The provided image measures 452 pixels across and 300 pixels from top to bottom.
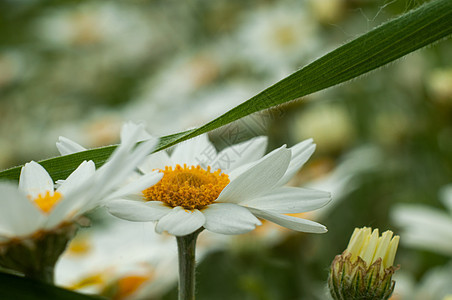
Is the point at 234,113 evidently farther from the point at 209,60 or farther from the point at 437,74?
the point at 209,60

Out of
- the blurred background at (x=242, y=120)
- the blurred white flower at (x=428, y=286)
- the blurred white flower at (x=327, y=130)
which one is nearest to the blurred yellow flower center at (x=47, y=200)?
the blurred background at (x=242, y=120)

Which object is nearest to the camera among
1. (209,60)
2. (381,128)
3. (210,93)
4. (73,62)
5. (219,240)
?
(219,240)

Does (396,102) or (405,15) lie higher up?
(396,102)

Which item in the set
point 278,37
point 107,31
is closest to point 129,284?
point 278,37

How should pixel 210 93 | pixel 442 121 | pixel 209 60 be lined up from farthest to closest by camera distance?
pixel 209 60, pixel 210 93, pixel 442 121

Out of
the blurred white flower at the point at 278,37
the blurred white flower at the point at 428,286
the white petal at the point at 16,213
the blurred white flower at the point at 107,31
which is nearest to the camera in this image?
the white petal at the point at 16,213

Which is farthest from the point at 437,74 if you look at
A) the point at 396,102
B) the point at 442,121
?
the point at 396,102

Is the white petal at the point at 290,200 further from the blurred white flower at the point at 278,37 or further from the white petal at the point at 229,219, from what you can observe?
the blurred white flower at the point at 278,37
